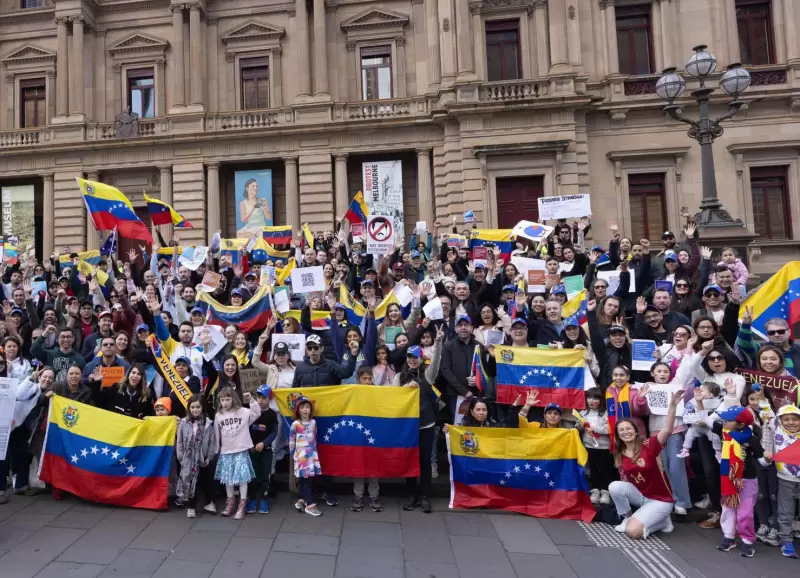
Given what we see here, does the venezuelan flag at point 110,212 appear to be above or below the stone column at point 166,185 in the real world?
below

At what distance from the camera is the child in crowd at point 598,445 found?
269 inches

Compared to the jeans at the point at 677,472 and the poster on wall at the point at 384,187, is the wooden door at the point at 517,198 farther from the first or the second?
the jeans at the point at 677,472

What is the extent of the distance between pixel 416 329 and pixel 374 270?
3857mm

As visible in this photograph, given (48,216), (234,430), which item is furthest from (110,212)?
(48,216)

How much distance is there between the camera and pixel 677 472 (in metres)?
6.61

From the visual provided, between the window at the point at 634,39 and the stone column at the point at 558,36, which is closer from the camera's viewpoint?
the stone column at the point at 558,36

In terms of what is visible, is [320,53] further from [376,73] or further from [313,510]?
[313,510]

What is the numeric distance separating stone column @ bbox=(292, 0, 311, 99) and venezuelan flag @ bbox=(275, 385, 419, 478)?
19.6 m

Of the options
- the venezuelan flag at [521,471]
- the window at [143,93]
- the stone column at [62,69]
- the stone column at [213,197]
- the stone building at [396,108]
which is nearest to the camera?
the venezuelan flag at [521,471]

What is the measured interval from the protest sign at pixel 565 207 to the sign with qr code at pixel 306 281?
762 centimetres

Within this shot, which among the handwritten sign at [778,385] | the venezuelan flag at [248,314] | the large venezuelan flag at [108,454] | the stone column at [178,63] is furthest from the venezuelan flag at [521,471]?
the stone column at [178,63]

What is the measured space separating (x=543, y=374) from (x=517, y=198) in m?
15.8

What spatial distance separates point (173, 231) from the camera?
24000mm

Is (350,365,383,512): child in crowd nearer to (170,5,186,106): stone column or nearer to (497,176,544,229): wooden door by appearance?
(497,176,544,229): wooden door
